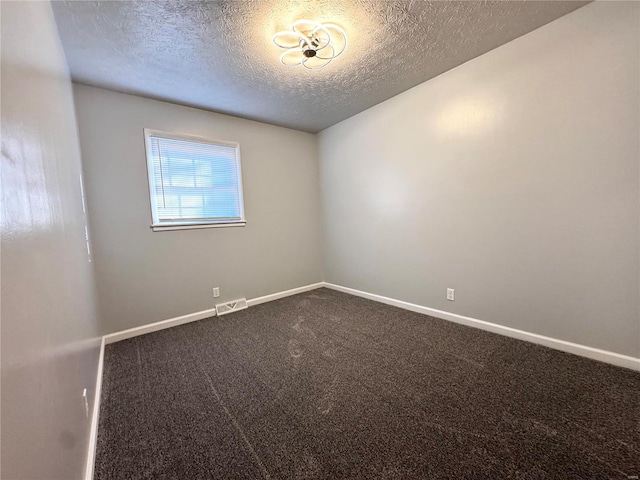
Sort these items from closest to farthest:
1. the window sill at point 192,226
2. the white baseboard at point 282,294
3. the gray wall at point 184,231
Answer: the gray wall at point 184,231, the window sill at point 192,226, the white baseboard at point 282,294

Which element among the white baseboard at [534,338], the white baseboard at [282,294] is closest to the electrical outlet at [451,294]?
the white baseboard at [534,338]

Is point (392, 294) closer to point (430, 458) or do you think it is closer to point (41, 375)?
point (430, 458)

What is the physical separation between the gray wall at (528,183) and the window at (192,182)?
1.90 metres

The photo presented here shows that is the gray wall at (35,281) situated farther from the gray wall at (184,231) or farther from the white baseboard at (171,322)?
the white baseboard at (171,322)

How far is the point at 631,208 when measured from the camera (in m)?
1.74

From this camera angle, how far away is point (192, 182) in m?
3.09

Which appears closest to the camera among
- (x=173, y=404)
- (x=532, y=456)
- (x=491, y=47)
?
(x=532, y=456)

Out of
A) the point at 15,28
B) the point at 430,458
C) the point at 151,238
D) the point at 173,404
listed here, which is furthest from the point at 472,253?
the point at 151,238

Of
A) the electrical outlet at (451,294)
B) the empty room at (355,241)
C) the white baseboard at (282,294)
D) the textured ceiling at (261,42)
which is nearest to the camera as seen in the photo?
the empty room at (355,241)

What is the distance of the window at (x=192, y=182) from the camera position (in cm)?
284

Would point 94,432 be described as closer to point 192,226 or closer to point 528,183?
point 192,226

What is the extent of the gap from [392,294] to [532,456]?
2115 millimetres

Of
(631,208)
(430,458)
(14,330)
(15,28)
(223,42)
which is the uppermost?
(223,42)

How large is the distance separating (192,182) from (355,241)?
2263 mm
